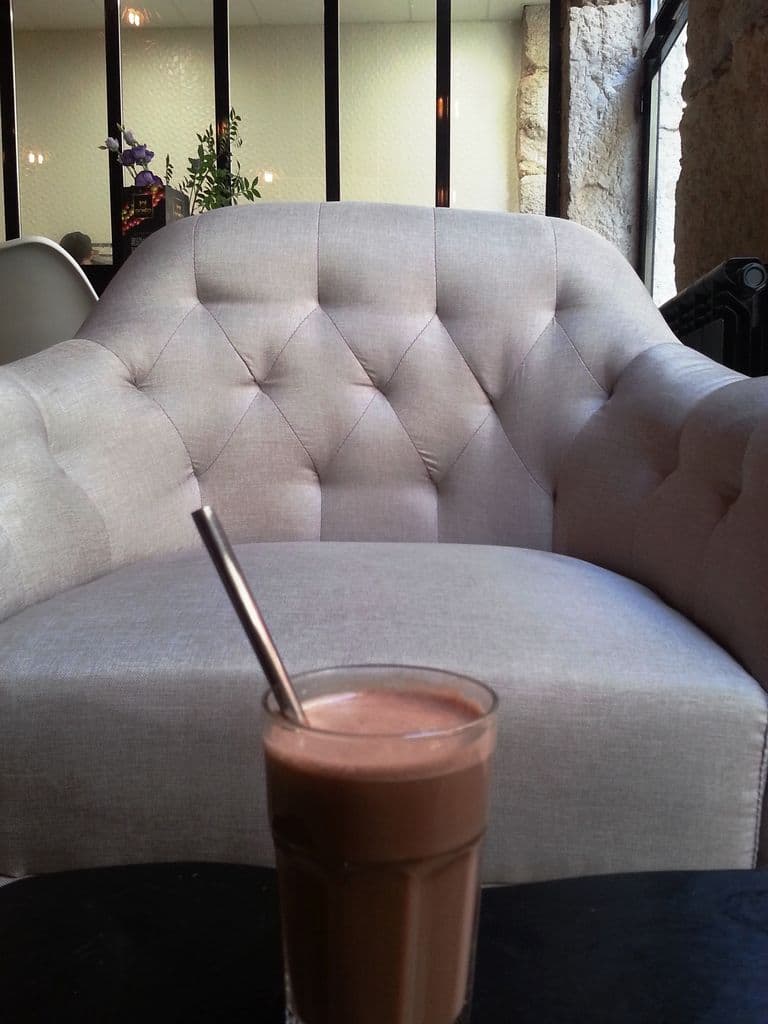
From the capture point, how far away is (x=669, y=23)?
125 inches

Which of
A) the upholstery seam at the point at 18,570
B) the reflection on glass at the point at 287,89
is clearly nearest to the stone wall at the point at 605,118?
the reflection on glass at the point at 287,89

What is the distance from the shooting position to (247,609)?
38 cm

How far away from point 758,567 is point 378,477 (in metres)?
0.74

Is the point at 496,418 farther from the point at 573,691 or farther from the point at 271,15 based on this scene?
the point at 271,15

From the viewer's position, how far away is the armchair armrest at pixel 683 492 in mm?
919

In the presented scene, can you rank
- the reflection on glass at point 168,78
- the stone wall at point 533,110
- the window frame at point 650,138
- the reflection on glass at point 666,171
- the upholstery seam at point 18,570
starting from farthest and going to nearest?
1. the reflection on glass at point 168,78
2. the stone wall at point 533,110
3. the window frame at point 650,138
4. the reflection on glass at point 666,171
5. the upholstery seam at point 18,570

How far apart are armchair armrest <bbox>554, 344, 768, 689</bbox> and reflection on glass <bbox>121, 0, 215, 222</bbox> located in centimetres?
417

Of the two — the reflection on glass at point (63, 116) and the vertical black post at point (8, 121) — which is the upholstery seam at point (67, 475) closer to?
the reflection on glass at point (63, 116)

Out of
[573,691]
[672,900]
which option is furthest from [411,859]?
[573,691]

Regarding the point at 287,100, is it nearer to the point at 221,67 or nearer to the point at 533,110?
the point at 221,67

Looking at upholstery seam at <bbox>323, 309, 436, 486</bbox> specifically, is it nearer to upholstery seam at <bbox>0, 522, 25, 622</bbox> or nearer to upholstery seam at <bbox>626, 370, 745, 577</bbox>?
upholstery seam at <bbox>626, 370, 745, 577</bbox>

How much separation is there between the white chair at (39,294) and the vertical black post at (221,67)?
2682mm

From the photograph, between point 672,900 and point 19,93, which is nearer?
point 672,900

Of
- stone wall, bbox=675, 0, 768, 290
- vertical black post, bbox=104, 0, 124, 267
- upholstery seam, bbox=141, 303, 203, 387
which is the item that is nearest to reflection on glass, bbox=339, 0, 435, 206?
vertical black post, bbox=104, 0, 124, 267
